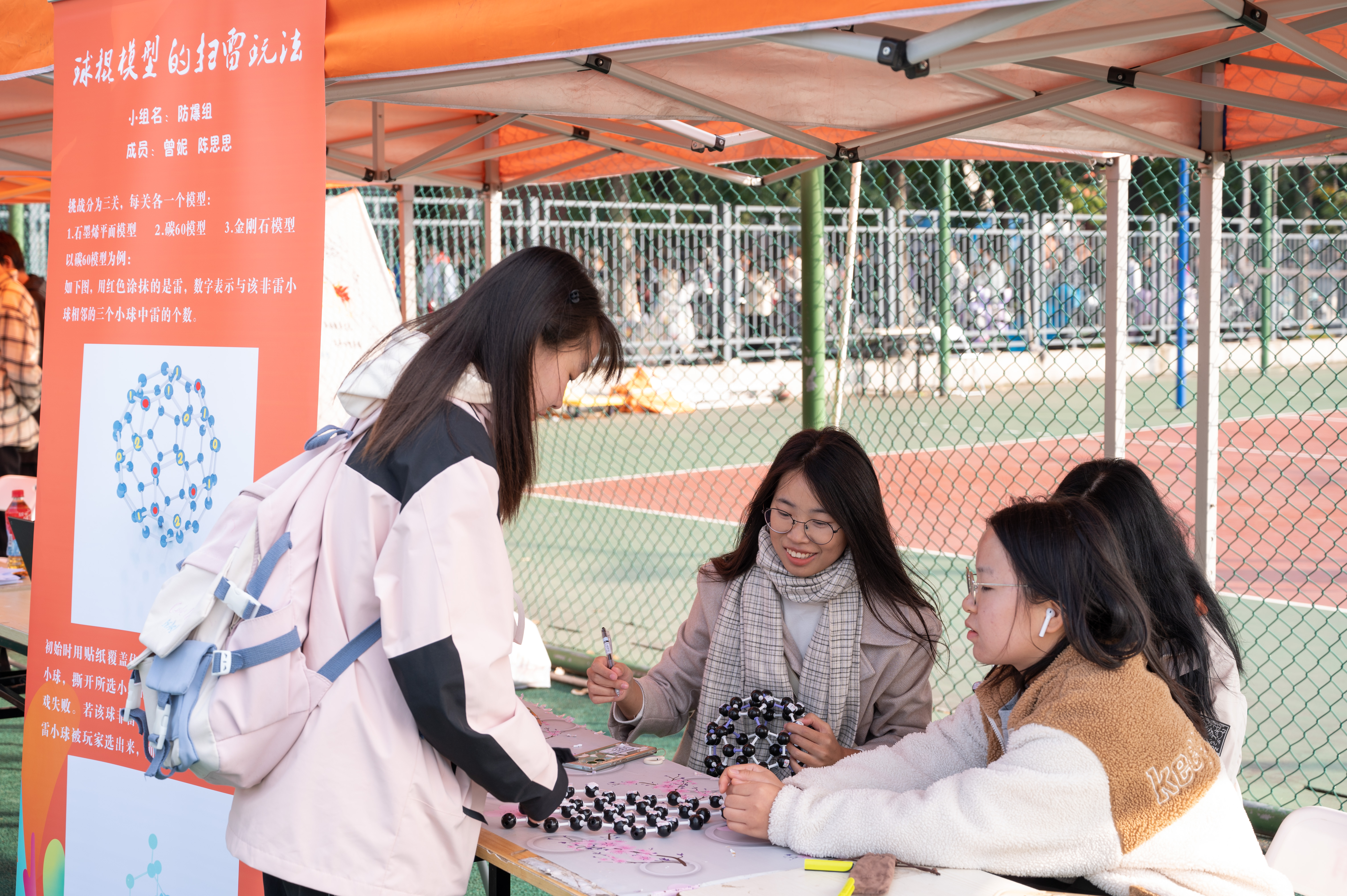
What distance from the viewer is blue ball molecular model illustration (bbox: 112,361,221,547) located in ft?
8.52

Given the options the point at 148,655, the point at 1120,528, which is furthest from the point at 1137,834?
the point at 148,655

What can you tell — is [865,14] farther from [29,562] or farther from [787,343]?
[787,343]

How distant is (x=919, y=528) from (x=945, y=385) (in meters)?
5.76

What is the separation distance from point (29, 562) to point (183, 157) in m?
1.83

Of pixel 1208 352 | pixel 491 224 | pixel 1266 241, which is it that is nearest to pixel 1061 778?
pixel 1208 352

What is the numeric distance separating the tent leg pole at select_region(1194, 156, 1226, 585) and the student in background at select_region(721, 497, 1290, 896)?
5.33 feet

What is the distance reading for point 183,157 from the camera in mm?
2590

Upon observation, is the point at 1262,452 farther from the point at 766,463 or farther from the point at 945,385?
the point at 766,463

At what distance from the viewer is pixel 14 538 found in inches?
157

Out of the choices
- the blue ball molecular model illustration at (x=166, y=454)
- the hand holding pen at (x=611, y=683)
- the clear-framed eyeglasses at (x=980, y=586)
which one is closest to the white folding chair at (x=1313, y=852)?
the clear-framed eyeglasses at (x=980, y=586)

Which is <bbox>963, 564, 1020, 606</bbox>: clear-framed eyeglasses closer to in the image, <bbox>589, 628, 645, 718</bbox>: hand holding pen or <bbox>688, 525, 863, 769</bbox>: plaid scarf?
<bbox>688, 525, 863, 769</bbox>: plaid scarf

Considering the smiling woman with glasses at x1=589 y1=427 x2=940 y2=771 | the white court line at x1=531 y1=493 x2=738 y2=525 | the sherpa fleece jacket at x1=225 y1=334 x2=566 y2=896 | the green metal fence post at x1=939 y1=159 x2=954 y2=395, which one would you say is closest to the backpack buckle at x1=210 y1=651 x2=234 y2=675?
the sherpa fleece jacket at x1=225 y1=334 x2=566 y2=896

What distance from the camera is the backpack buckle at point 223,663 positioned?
64.5 inches

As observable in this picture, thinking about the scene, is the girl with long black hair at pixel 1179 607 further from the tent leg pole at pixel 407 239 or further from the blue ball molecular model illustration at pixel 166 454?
the tent leg pole at pixel 407 239
